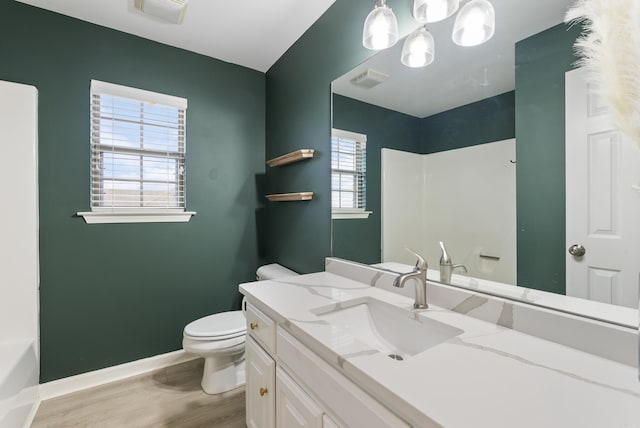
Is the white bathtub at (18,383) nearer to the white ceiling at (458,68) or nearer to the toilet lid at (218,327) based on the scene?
the toilet lid at (218,327)

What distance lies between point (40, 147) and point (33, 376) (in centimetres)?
145

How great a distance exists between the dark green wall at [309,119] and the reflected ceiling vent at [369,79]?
3.5 inches

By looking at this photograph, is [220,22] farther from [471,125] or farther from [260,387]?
[260,387]

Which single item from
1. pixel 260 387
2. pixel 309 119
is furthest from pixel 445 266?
pixel 309 119

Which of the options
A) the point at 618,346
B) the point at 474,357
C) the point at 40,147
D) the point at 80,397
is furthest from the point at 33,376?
the point at 618,346

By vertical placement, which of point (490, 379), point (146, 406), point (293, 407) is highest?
point (490, 379)

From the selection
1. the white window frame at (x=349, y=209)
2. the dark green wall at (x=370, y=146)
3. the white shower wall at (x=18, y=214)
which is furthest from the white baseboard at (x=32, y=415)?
the white window frame at (x=349, y=209)

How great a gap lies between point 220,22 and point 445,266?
218 centimetres

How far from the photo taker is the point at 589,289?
2.70 feet

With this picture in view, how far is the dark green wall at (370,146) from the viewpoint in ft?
4.61

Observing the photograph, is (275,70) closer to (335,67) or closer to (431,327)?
(335,67)

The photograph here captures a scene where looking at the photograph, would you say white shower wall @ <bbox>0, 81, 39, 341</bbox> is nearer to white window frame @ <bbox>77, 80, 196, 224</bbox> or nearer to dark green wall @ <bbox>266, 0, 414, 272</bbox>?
white window frame @ <bbox>77, 80, 196, 224</bbox>

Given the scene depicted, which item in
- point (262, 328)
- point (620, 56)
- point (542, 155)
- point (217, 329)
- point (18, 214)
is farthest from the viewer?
point (217, 329)

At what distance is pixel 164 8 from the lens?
5.91 ft
